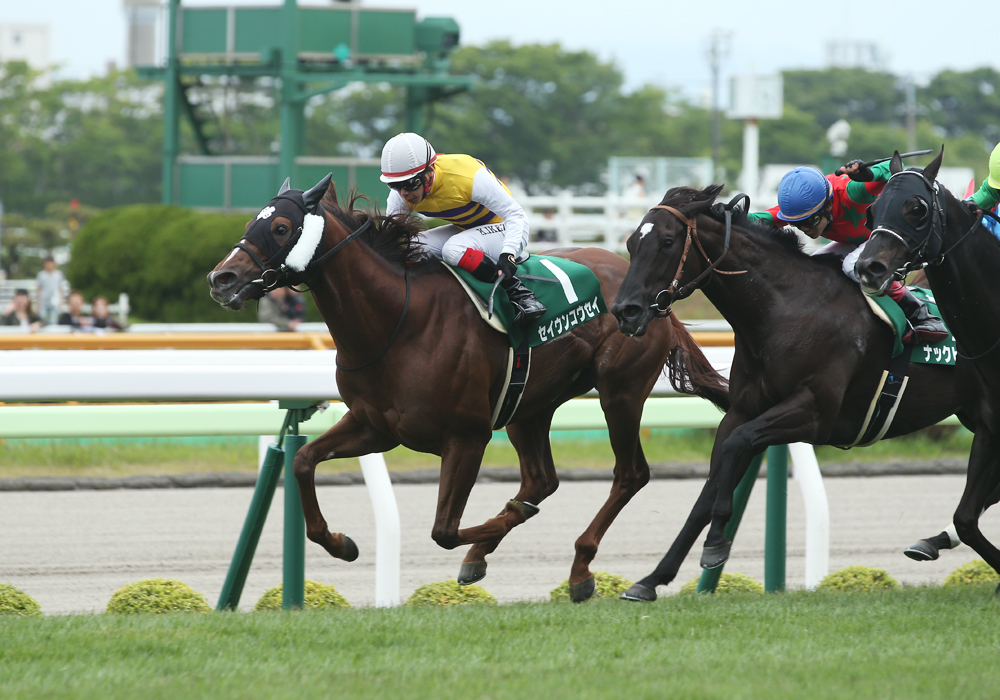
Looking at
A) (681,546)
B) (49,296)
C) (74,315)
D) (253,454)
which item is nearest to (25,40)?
(49,296)

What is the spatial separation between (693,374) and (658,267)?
104cm

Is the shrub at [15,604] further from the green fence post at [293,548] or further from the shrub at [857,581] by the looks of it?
the shrub at [857,581]

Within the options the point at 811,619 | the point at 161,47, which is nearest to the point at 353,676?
the point at 811,619

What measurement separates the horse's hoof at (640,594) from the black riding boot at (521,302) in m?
1.07

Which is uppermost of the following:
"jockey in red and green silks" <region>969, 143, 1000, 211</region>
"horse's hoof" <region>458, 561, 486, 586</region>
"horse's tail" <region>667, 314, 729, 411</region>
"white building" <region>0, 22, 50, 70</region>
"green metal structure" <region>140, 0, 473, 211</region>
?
"white building" <region>0, 22, 50, 70</region>

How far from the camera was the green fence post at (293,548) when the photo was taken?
4461mm

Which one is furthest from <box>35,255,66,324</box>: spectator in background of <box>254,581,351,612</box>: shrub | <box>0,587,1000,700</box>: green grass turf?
<box>0,587,1000,700</box>: green grass turf

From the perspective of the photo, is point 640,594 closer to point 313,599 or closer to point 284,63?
point 313,599

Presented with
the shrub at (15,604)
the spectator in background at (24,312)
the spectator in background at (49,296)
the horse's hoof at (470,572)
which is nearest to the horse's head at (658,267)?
the horse's hoof at (470,572)

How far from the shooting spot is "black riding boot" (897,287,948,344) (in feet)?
15.1

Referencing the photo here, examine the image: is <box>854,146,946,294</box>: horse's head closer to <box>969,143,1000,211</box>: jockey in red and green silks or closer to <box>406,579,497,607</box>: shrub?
<box>969,143,1000,211</box>: jockey in red and green silks

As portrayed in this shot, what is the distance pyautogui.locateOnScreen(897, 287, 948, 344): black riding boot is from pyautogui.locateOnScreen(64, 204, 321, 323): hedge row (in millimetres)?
10648

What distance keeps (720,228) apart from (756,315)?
0.35 m

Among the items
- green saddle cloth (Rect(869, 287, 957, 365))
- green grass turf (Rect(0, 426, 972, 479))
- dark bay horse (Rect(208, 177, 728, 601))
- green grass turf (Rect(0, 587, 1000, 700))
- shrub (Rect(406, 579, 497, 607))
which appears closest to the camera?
green grass turf (Rect(0, 587, 1000, 700))
